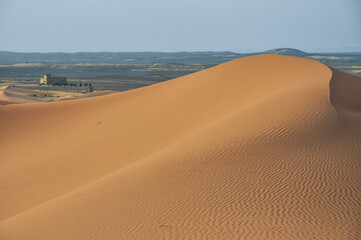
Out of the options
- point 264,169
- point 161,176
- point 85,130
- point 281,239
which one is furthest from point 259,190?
point 85,130

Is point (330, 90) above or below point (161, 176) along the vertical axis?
above

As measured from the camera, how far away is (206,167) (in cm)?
948

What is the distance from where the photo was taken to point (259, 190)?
7.94 m

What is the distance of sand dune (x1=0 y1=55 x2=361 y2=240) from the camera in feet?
23.1

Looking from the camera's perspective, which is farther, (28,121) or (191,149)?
(28,121)

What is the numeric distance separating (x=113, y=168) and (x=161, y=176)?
4105 millimetres

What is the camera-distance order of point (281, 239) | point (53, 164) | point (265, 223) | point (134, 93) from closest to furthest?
1. point (281, 239)
2. point (265, 223)
3. point (53, 164)
4. point (134, 93)

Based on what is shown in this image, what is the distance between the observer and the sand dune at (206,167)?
7.04 metres

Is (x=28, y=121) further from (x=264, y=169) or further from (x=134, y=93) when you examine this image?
(x=264, y=169)

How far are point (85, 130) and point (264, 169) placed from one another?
11833 mm

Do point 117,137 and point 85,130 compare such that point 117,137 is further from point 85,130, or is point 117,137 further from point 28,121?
point 28,121

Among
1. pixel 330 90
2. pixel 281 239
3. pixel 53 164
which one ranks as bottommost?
pixel 53 164

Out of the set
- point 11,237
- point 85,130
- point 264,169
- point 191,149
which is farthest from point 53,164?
point 264,169

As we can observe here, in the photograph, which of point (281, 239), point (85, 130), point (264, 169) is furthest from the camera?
point (85, 130)
